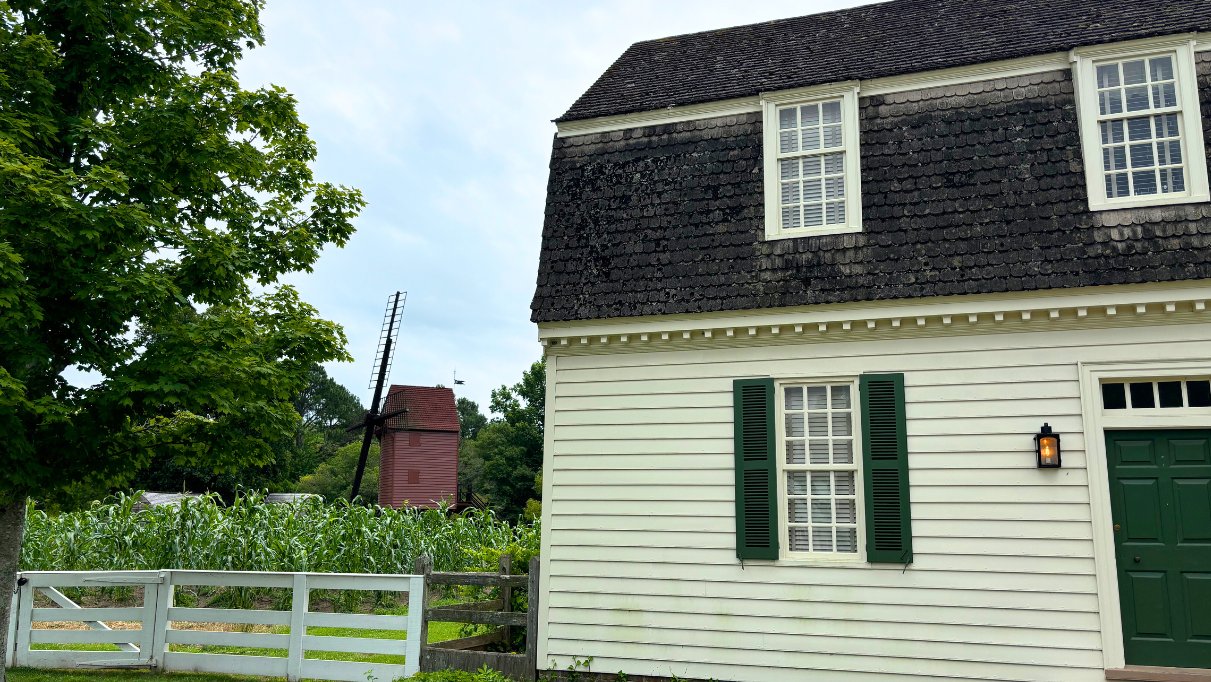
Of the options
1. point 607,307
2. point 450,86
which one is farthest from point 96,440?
point 450,86

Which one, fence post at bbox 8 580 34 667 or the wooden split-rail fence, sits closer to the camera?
the wooden split-rail fence

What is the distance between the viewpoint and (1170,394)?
6.53 m

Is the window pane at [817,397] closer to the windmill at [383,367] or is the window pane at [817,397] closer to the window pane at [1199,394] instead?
the window pane at [1199,394]

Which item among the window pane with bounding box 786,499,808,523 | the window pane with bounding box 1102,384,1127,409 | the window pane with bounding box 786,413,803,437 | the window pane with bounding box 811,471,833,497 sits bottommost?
the window pane with bounding box 786,499,808,523

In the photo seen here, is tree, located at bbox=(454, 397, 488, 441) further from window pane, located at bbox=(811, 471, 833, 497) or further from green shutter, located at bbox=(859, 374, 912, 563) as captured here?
green shutter, located at bbox=(859, 374, 912, 563)

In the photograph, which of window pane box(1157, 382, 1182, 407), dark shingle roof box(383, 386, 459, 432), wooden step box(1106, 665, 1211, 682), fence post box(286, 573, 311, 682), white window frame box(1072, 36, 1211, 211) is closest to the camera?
wooden step box(1106, 665, 1211, 682)

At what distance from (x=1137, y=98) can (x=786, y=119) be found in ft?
9.88

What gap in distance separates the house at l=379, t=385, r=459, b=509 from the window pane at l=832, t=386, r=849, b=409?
2285 cm

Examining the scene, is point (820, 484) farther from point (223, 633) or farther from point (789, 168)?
point (223, 633)

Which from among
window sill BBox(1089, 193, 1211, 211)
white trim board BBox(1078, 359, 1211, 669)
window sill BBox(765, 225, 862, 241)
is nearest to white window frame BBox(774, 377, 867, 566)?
window sill BBox(765, 225, 862, 241)

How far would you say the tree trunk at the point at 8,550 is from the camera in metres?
7.21

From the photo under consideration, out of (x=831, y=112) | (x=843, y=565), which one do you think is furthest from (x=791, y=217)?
(x=843, y=565)

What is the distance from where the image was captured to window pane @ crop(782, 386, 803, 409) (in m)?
Answer: 7.39

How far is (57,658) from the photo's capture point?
8.23 m
